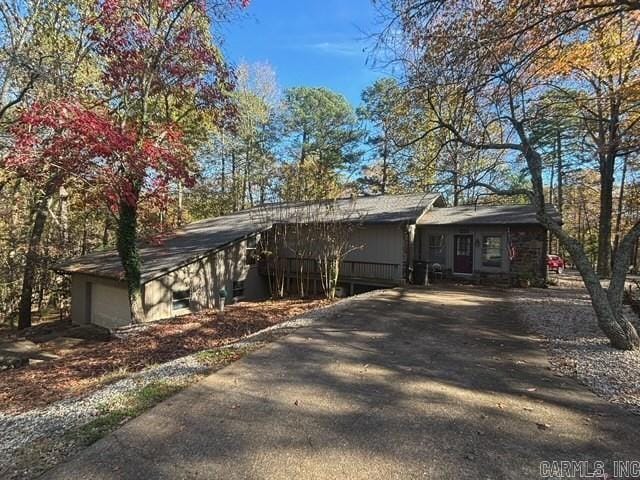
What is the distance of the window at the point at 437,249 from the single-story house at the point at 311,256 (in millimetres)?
44

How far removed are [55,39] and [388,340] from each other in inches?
507

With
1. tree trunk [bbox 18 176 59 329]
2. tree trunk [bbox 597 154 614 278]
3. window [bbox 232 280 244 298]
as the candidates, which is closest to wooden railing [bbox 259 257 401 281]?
window [bbox 232 280 244 298]

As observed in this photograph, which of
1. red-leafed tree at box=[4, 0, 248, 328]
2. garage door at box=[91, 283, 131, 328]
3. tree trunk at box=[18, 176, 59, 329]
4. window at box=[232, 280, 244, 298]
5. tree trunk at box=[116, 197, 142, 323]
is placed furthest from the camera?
window at box=[232, 280, 244, 298]

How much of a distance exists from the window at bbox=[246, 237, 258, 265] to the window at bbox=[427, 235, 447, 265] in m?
7.78

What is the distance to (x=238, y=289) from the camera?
1487cm

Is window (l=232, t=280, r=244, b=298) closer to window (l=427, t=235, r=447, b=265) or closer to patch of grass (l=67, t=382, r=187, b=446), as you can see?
window (l=427, t=235, r=447, b=265)

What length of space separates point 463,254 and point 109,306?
1412cm

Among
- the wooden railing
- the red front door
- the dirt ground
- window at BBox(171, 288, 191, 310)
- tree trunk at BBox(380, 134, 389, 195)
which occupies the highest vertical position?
tree trunk at BBox(380, 134, 389, 195)

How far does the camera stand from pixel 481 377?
4.79 m

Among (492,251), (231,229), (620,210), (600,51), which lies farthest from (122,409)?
(620,210)

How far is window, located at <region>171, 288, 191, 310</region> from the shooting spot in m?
12.4

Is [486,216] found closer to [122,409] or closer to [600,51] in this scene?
[600,51]

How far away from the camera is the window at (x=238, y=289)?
1469 cm

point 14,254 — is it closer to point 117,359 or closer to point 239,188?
point 117,359
